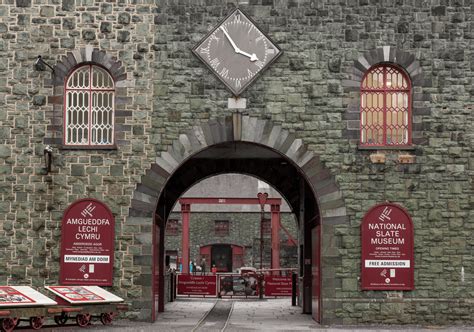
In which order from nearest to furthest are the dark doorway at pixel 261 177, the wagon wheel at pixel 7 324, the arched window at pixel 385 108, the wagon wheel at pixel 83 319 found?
the wagon wheel at pixel 7 324, the wagon wheel at pixel 83 319, the arched window at pixel 385 108, the dark doorway at pixel 261 177

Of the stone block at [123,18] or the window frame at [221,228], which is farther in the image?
the window frame at [221,228]

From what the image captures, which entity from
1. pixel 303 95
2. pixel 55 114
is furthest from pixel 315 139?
pixel 55 114

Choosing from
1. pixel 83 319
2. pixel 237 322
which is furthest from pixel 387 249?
pixel 83 319

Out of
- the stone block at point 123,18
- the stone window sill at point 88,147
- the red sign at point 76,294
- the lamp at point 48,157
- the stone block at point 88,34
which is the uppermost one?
the stone block at point 123,18

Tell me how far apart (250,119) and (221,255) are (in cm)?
3582

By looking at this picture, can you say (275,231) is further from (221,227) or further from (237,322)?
(237,322)

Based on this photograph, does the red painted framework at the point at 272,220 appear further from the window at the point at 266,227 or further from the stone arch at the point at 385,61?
the stone arch at the point at 385,61

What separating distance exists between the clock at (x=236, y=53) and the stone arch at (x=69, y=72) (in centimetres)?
174

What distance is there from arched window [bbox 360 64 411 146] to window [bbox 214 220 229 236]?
34915 mm

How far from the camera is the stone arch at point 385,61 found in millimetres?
20250

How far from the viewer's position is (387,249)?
2003cm

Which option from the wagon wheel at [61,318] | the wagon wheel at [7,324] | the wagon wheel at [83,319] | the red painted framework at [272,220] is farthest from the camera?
the red painted framework at [272,220]

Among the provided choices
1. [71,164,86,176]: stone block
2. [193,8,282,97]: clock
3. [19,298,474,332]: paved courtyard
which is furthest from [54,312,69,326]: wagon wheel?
[193,8,282,97]: clock

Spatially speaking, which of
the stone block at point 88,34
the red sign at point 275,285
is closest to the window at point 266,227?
the red sign at point 275,285
